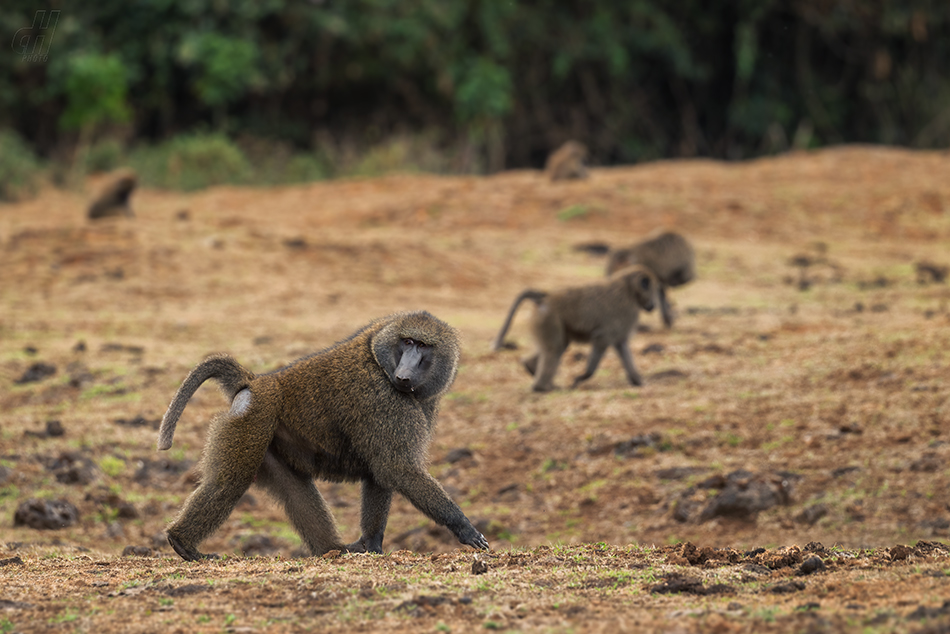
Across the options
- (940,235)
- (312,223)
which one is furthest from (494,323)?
(940,235)

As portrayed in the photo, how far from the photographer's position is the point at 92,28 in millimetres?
24359

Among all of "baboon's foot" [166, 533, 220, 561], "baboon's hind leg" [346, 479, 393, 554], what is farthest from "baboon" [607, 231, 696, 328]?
"baboon's foot" [166, 533, 220, 561]


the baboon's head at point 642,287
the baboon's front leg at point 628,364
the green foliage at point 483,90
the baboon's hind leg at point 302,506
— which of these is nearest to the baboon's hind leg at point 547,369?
the baboon's front leg at point 628,364

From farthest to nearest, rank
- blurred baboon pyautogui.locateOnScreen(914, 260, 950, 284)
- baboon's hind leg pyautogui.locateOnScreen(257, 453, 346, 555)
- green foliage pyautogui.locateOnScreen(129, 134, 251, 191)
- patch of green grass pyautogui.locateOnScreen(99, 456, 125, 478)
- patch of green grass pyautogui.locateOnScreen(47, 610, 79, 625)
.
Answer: green foliage pyautogui.locateOnScreen(129, 134, 251, 191)
blurred baboon pyautogui.locateOnScreen(914, 260, 950, 284)
patch of green grass pyautogui.locateOnScreen(99, 456, 125, 478)
baboon's hind leg pyautogui.locateOnScreen(257, 453, 346, 555)
patch of green grass pyautogui.locateOnScreen(47, 610, 79, 625)

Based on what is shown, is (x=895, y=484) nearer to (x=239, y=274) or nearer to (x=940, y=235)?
(x=239, y=274)

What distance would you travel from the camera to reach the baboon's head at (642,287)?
9258 mm

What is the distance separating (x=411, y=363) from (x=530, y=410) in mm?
3758

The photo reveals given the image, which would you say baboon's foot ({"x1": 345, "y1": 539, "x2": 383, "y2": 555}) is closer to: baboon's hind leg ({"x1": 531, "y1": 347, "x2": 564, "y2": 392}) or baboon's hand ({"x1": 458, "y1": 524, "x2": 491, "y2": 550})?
baboon's hand ({"x1": 458, "y1": 524, "x2": 491, "y2": 550})

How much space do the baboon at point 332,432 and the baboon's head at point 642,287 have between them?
4.30 meters

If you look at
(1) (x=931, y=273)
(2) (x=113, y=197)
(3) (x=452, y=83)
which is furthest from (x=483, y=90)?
(1) (x=931, y=273)

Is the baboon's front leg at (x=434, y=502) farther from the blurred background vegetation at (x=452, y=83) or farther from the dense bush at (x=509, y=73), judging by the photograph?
the dense bush at (x=509, y=73)

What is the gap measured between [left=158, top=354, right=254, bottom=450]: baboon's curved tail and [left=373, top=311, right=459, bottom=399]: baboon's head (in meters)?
0.66

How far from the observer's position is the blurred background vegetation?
23609 mm

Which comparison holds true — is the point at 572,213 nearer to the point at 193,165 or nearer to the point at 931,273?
the point at 931,273
